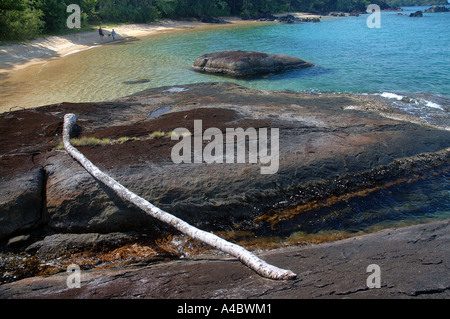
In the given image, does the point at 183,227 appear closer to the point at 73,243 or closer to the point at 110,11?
the point at 73,243

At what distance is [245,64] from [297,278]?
1765 centimetres

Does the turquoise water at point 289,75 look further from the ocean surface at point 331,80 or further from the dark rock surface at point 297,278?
the dark rock surface at point 297,278

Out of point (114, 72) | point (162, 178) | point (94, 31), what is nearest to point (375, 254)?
point (162, 178)

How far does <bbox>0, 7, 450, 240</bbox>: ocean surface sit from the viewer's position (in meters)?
6.71

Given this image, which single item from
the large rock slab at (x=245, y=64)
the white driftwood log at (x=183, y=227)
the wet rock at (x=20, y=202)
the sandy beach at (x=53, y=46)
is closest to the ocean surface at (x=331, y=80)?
the large rock slab at (x=245, y=64)

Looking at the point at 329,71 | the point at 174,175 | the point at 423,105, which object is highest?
the point at 329,71

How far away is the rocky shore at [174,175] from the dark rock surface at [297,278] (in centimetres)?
8

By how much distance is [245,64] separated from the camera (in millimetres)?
19766

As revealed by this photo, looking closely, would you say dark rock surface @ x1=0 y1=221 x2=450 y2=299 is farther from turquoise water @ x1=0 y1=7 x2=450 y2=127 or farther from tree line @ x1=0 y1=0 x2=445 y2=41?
tree line @ x1=0 y1=0 x2=445 y2=41

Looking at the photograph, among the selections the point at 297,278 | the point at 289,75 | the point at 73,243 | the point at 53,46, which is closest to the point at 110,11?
the point at 53,46

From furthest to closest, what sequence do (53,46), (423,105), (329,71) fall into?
(53,46), (329,71), (423,105)

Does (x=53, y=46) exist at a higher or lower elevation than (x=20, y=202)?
higher

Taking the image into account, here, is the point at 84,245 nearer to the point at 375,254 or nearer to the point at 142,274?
the point at 142,274

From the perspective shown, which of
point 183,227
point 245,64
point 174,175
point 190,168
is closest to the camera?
point 183,227
